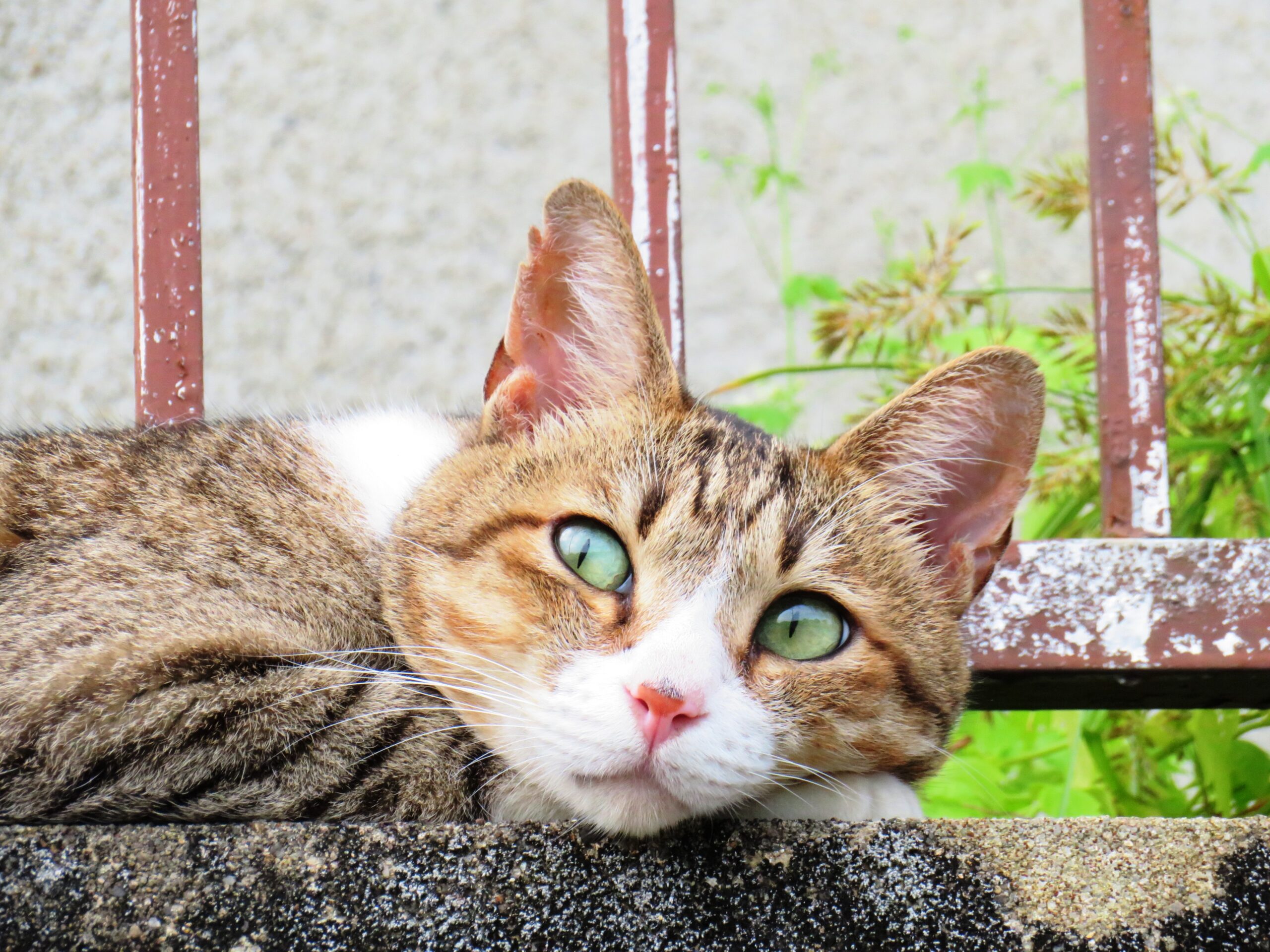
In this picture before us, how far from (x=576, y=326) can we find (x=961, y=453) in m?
0.56

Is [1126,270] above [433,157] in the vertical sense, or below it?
below

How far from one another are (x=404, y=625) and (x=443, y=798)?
257mm

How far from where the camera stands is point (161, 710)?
1.39 m

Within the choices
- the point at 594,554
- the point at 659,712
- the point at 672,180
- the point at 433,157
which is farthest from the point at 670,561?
the point at 433,157

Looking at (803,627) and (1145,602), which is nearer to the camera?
(803,627)

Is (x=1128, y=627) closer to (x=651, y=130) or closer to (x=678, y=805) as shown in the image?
(x=678, y=805)

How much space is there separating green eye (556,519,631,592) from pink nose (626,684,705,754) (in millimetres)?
229

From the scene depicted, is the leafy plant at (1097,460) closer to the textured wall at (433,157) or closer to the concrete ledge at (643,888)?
the concrete ledge at (643,888)

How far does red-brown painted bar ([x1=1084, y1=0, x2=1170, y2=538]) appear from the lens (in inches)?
73.2

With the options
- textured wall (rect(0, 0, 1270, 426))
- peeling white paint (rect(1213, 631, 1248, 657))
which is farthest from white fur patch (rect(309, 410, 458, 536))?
textured wall (rect(0, 0, 1270, 426))

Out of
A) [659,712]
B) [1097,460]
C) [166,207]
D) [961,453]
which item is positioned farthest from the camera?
[1097,460]

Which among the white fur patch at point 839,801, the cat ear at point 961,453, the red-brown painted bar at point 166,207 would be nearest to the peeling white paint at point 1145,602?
the cat ear at point 961,453

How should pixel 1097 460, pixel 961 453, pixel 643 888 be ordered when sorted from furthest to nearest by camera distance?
pixel 1097 460, pixel 961 453, pixel 643 888

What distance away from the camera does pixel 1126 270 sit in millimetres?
1887
